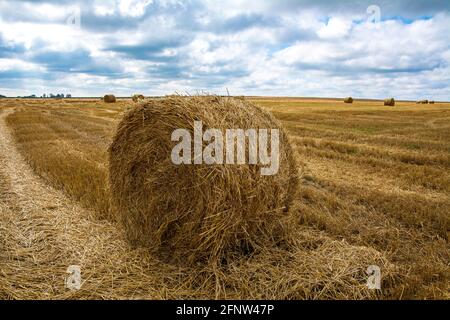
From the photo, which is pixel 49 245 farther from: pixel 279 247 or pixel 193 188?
pixel 279 247

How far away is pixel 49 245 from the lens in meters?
4.76

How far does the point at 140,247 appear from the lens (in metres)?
4.63

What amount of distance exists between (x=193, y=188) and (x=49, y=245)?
2.15 meters

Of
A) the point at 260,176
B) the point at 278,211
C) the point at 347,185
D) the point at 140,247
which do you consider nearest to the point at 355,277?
the point at 278,211

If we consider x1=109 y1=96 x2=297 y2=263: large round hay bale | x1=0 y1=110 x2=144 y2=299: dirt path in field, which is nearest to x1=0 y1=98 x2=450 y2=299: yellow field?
x1=0 y1=110 x2=144 y2=299: dirt path in field

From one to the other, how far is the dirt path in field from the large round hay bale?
1.65ft

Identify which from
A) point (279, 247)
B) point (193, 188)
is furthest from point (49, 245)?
point (279, 247)

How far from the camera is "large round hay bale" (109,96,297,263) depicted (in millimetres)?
3982

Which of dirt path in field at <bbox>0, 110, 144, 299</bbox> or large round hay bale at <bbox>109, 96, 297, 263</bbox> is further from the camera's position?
large round hay bale at <bbox>109, 96, 297, 263</bbox>

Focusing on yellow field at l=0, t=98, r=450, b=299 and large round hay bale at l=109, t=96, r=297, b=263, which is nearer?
yellow field at l=0, t=98, r=450, b=299

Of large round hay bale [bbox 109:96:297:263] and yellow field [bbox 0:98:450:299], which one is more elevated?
large round hay bale [bbox 109:96:297:263]

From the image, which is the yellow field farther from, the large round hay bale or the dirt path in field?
the large round hay bale

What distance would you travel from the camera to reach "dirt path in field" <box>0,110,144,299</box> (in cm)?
383

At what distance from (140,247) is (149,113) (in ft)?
5.54
